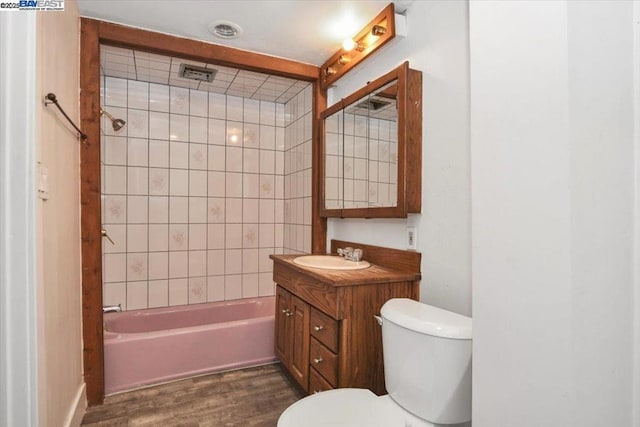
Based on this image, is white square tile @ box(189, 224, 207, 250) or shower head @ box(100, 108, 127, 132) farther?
white square tile @ box(189, 224, 207, 250)

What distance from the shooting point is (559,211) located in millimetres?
709

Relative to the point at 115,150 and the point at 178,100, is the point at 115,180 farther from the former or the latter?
the point at 178,100

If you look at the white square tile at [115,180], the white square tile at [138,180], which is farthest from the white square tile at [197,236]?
the white square tile at [115,180]

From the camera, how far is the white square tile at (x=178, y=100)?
9.62ft

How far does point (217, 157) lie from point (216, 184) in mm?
250

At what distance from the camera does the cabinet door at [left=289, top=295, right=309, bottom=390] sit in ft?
6.16

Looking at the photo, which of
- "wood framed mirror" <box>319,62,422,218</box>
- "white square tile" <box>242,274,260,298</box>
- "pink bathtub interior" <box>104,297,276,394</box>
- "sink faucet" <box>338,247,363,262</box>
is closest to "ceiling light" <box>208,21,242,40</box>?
"wood framed mirror" <box>319,62,422,218</box>

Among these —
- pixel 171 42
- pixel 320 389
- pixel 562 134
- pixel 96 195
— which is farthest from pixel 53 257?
pixel 562 134

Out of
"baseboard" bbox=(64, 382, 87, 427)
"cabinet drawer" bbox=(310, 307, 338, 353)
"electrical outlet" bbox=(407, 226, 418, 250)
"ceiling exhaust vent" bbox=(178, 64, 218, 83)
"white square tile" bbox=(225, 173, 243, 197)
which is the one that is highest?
"ceiling exhaust vent" bbox=(178, 64, 218, 83)

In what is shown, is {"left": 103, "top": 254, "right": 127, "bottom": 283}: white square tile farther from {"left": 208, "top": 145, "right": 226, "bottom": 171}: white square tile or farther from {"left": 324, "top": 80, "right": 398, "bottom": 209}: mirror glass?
{"left": 324, "top": 80, "right": 398, "bottom": 209}: mirror glass

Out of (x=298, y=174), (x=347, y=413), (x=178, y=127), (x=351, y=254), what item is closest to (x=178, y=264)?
(x=178, y=127)

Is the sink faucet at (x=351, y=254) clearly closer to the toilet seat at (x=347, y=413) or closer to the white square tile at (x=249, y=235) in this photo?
the toilet seat at (x=347, y=413)

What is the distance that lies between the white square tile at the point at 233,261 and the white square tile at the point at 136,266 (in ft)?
2.23

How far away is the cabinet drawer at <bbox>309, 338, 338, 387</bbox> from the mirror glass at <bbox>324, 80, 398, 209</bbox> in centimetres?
82
